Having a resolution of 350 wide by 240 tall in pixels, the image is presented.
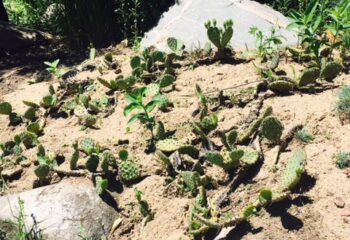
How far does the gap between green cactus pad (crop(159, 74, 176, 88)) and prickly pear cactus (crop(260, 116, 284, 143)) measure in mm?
1228

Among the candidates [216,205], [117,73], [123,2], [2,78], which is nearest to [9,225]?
[216,205]

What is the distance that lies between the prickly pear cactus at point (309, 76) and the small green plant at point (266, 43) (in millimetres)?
703

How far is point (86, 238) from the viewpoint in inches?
151

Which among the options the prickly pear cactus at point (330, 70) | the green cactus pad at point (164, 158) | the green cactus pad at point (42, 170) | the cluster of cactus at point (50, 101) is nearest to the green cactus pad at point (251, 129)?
the green cactus pad at point (164, 158)

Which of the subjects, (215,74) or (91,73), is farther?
(91,73)

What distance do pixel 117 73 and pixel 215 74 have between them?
3.51 ft

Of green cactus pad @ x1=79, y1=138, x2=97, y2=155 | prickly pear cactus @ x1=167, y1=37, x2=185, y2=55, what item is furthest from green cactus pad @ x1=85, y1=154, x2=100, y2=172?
prickly pear cactus @ x1=167, y1=37, x2=185, y2=55

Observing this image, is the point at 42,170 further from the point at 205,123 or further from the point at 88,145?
the point at 205,123

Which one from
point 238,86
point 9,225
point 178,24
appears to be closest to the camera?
point 9,225

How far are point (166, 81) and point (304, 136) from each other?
4.81ft

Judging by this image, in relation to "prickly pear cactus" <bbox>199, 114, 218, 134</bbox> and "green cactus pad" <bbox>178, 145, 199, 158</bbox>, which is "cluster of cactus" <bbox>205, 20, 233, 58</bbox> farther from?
"green cactus pad" <bbox>178, 145, 199, 158</bbox>

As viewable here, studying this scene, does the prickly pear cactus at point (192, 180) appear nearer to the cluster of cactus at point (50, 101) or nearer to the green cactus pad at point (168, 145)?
the green cactus pad at point (168, 145)

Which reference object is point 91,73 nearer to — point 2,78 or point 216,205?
point 2,78

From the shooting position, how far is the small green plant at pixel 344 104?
4266 millimetres
